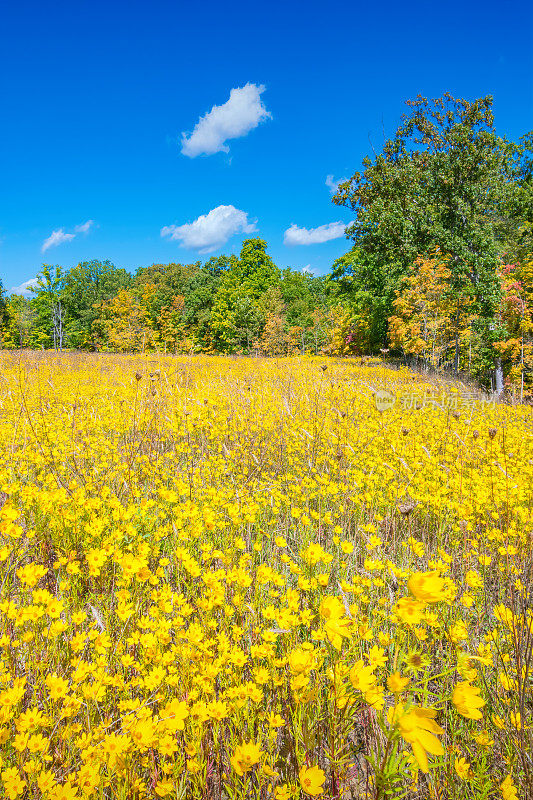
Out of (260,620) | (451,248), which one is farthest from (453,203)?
(260,620)

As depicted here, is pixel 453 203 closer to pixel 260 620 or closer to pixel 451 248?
pixel 451 248

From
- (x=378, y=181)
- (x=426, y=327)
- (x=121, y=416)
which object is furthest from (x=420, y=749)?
(x=378, y=181)

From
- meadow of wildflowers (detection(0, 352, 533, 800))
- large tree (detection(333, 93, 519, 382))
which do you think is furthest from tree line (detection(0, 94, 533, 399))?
meadow of wildflowers (detection(0, 352, 533, 800))

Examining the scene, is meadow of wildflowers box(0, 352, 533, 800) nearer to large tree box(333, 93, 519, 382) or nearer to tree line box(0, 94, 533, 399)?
tree line box(0, 94, 533, 399)

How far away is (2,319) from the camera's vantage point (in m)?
45.9

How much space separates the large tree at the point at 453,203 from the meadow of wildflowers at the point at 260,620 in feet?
44.1

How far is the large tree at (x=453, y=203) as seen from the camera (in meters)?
15.2

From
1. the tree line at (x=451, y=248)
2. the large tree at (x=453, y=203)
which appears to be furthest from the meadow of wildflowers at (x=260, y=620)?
the large tree at (x=453, y=203)

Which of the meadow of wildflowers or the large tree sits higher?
the large tree

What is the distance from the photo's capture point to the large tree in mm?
15227

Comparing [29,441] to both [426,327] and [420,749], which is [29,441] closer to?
[420,749]

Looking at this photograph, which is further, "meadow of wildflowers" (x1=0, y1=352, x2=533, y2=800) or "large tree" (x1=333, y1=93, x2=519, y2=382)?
"large tree" (x1=333, y1=93, x2=519, y2=382)

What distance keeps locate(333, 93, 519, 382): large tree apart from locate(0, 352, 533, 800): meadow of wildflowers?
13440mm

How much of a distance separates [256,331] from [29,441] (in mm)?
28735
